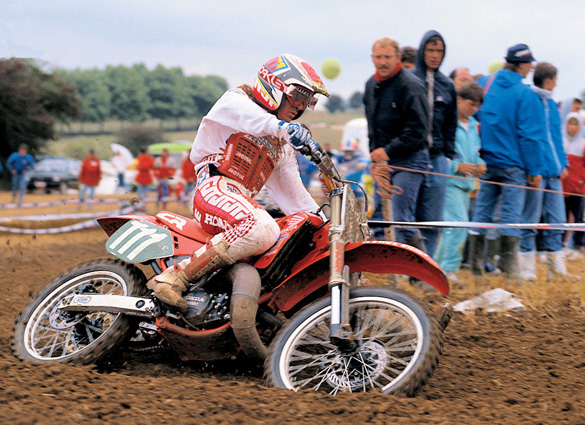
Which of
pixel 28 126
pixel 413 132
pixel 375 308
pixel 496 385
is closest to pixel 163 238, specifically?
pixel 375 308

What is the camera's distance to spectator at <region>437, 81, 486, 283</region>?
775 cm

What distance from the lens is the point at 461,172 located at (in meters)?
8.07

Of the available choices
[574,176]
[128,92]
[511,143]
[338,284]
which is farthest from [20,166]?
[338,284]

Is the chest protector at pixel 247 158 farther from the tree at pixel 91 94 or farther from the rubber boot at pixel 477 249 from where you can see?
the tree at pixel 91 94

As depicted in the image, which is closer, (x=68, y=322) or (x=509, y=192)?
(x=68, y=322)

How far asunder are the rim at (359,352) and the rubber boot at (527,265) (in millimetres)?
3850

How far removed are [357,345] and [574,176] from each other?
268 inches

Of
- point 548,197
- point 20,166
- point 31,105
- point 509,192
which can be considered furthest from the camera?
point 31,105

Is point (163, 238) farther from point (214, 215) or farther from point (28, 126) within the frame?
point (28, 126)

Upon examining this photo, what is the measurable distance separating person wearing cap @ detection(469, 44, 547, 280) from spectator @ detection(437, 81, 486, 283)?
0.63ft

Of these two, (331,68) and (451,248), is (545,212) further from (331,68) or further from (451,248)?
(331,68)

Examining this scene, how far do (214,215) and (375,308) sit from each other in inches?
47.5

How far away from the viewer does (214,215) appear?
459cm

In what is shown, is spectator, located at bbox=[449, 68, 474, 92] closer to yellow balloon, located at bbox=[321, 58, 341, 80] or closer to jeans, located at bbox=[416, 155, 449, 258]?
jeans, located at bbox=[416, 155, 449, 258]
